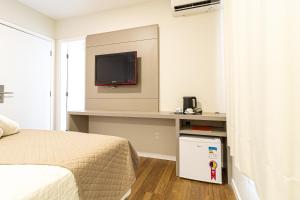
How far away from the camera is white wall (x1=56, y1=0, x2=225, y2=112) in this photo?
246 centimetres

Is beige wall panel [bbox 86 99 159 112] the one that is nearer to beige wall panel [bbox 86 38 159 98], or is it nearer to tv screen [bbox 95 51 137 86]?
beige wall panel [bbox 86 38 159 98]

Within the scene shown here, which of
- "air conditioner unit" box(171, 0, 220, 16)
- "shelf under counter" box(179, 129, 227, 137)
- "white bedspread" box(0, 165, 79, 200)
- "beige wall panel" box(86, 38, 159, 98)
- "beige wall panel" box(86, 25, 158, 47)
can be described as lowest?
"shelf under counter" box(179, 129, 227, 137)

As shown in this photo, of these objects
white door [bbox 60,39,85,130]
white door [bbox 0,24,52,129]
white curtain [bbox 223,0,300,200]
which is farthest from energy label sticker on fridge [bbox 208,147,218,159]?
white door [bbox 0,24,52,129]

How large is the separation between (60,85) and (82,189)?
3.25 m

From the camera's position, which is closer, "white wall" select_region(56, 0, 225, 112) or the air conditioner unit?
the air conditioner unit

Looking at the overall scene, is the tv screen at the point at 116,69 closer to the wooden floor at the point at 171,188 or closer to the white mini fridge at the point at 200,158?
the white mini fridge at the point at 200,158

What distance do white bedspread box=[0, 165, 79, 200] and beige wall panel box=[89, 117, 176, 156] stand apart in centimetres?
206

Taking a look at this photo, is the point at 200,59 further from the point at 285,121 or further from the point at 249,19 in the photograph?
the point at 285,121

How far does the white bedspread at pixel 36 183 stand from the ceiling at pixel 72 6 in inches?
115

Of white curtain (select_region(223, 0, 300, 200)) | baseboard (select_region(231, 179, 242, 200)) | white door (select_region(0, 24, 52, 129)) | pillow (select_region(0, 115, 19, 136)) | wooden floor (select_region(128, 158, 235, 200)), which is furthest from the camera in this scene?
white door (select_region(0, 24, 52, 129))

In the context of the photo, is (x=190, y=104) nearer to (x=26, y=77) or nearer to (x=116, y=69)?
(x=116, y=69)

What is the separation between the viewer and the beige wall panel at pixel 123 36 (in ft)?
9.00

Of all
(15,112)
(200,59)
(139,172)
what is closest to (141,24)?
(200,59)

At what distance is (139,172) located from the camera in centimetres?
222
